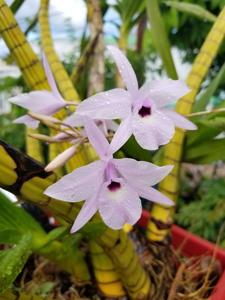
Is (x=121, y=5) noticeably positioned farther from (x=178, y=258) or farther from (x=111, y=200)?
(x=111, y=200)

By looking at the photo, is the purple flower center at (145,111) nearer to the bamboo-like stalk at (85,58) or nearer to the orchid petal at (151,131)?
the orchid petal at (151,131)

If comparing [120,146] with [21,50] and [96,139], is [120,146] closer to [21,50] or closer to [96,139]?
[96,139]

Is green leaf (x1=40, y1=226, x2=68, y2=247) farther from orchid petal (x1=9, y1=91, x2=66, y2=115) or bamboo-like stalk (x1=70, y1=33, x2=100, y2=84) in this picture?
bamboo-like stalk (x1=70, y1=33, x2=100, y2=84)

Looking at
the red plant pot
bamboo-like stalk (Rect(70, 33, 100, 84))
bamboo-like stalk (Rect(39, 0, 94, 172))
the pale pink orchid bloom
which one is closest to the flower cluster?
the pale pink orchid bloom

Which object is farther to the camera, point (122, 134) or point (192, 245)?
point (192, 245)

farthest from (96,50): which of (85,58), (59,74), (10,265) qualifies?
(10,265)
